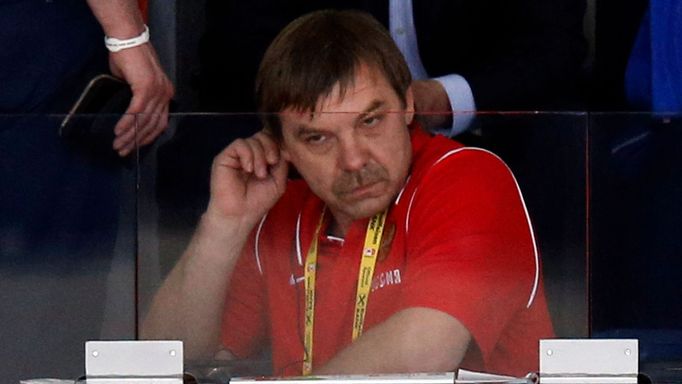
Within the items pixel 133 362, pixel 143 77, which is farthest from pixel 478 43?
pixel 133 362

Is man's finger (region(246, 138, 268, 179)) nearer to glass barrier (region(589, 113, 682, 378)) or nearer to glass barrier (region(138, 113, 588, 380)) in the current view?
glass barrier (region(138, 113, 588, 380))

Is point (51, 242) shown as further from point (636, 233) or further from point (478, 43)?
point (478, 43)

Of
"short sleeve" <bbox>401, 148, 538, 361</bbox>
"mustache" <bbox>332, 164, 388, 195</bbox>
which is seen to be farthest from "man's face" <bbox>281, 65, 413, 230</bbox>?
"short sleeve" <bbox>401, 148, 538, 361</bbox>

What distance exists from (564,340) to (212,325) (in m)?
0.67

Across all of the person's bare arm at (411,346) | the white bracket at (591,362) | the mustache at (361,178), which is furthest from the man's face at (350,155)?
the white bracket at (591,362)

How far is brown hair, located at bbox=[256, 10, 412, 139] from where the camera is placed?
3.48 m

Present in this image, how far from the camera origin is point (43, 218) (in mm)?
3439

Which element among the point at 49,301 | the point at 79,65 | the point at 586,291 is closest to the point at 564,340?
the point at 586,291

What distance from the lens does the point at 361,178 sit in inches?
133

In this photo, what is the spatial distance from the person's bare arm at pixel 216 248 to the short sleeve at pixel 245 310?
0.05 ft

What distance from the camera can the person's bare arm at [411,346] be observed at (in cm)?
333

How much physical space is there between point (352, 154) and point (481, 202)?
0.26 metres

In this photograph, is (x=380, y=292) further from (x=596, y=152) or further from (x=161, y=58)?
(x=161, y=58)

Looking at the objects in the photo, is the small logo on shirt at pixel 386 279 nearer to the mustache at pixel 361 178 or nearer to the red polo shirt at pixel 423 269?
the red polo shirt at pixel 423 269
